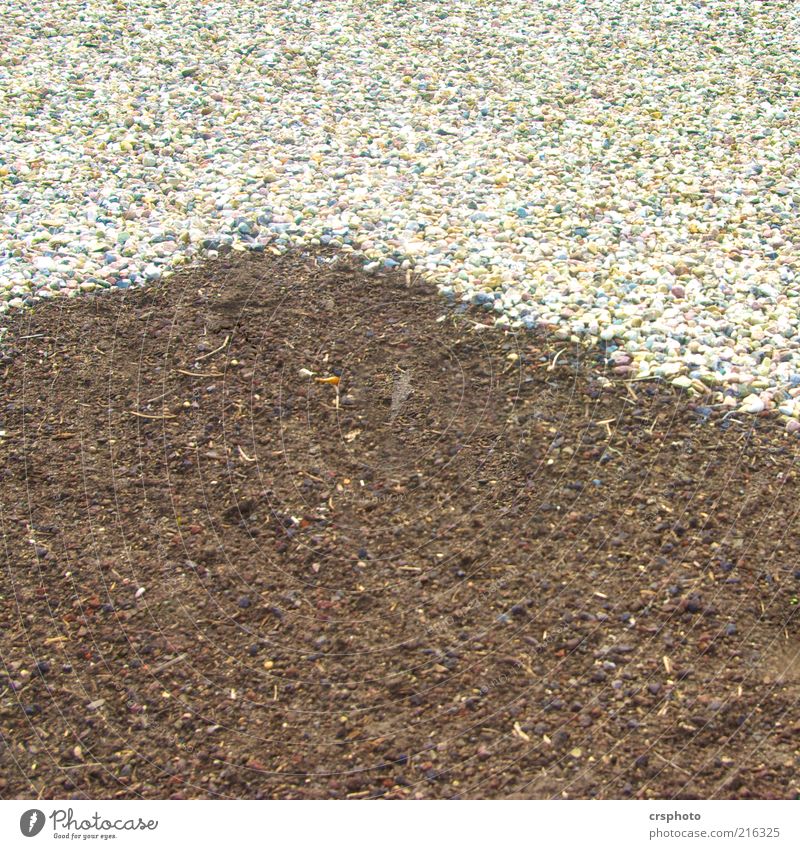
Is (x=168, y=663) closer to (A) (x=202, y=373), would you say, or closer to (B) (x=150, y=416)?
(B) (x=150, y=416)

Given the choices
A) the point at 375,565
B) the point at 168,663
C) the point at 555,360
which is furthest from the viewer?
the point at 555,360

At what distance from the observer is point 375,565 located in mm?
2961

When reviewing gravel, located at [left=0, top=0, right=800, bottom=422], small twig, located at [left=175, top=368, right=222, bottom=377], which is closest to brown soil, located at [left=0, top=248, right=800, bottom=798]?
small twig, located at [left=175, top=368, right=222, bottom=377]

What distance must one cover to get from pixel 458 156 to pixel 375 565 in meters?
2.62

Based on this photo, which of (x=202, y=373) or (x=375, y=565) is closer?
(x=375, y=565)

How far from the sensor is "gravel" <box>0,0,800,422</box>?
154 inches

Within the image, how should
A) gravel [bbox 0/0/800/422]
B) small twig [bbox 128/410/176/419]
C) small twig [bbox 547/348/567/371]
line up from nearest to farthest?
small twig [bbox 128/410/176/419]
small twig [bbox 547/348/567/371]
gravel [bbox 0/0/800/422]

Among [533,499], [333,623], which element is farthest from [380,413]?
[333,623]

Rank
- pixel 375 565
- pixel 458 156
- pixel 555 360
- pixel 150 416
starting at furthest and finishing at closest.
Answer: pixel 458 156 → pixel 555 360 → pixel 150 416 → pixel 375 565

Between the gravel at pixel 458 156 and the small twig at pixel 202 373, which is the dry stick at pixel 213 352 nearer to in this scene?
the small twig at pixel 202 373

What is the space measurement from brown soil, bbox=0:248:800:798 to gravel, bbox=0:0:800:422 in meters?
0.37

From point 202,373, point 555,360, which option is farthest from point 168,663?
point 555,360

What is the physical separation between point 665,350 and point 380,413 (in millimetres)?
1122

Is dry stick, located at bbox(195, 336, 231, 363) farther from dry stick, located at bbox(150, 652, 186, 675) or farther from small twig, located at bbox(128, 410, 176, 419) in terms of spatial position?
dry stick, located at bbox(150, 652, 186, 675)
